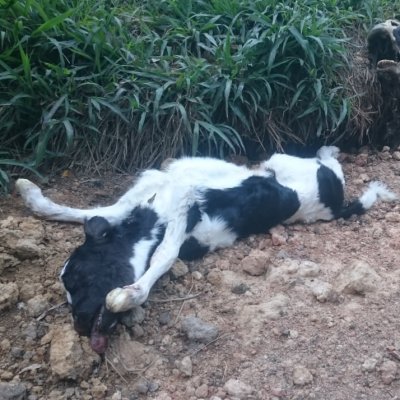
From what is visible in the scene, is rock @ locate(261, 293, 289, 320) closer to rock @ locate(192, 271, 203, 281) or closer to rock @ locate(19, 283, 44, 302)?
rock @ locate(192, 271, 203, 281)

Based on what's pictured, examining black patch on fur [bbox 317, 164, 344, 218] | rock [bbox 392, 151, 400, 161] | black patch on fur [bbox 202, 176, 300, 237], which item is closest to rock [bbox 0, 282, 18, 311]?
black patch on fur [bbox 202, 176, 300, 237]

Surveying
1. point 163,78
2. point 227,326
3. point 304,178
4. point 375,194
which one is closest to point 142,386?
point 227,326

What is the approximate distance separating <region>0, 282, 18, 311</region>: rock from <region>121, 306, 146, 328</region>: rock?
56 centimetres

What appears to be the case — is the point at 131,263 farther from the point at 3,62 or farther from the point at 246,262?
the point at 3,62

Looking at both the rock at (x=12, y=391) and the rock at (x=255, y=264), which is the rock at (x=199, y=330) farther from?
the rock at (x=12, y=391)

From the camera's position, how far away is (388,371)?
2.78 metres

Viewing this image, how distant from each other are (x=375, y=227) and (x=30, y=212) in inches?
84.0

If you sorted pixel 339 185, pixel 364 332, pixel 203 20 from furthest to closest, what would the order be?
pixel 203 20 < pixel 339 185 < pixel 364 332

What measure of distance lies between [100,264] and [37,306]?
0.38 metres

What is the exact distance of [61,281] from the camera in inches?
122

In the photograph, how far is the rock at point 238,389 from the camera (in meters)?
2.71

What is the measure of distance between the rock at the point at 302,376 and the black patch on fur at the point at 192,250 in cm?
101

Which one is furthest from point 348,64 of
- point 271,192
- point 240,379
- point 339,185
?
point 240,379

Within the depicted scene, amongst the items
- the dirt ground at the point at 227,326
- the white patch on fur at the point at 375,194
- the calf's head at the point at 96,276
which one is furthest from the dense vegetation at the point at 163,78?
the calf's head at the point at 96,276
